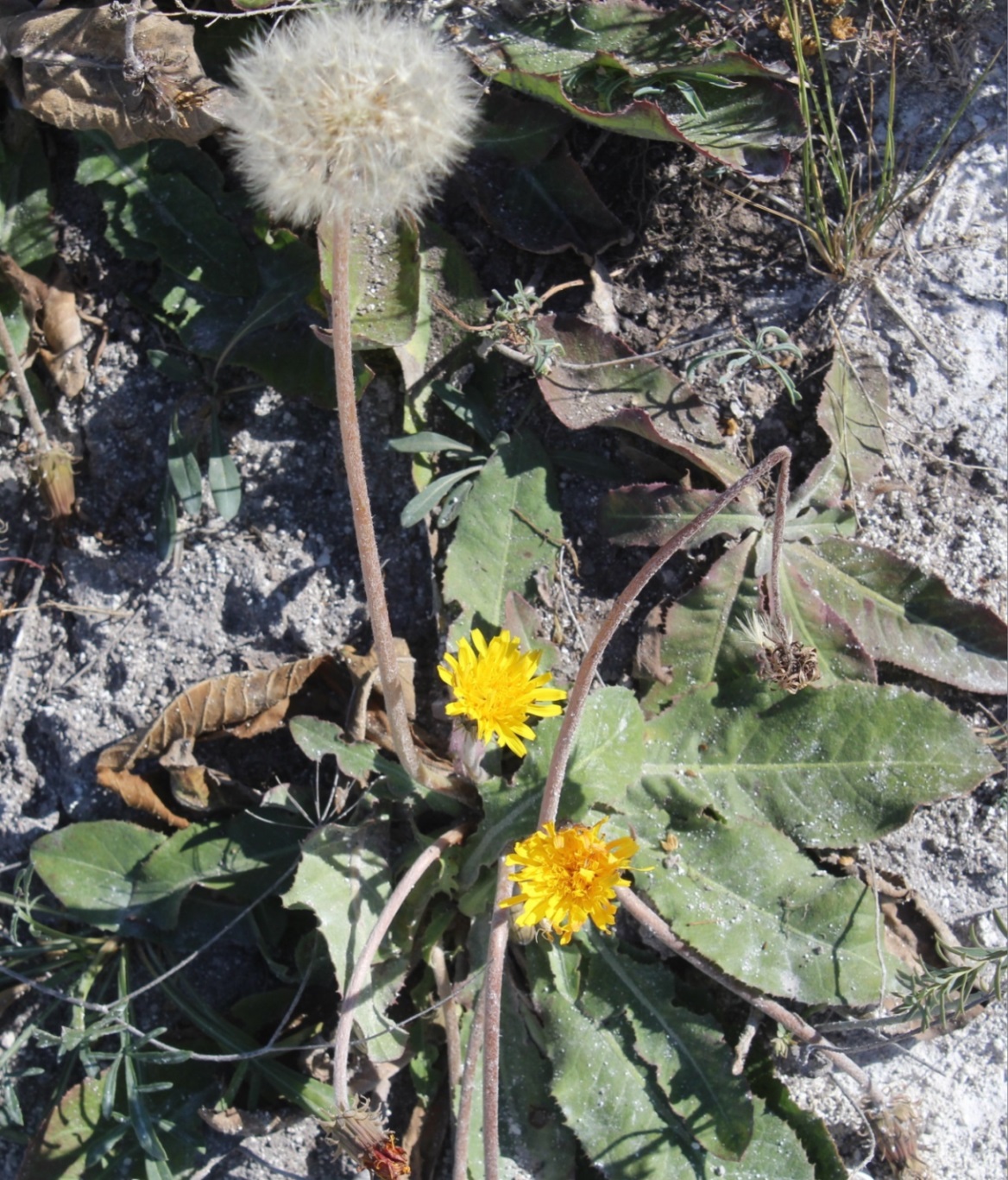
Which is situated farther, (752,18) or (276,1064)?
(752,18)

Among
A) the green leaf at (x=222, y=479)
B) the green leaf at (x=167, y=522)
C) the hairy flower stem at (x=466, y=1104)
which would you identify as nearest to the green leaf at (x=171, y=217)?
the green leaf at (x=222, y=479)

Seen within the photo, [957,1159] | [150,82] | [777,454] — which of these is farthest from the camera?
[957,1159]

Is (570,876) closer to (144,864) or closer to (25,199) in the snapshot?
(144,864)

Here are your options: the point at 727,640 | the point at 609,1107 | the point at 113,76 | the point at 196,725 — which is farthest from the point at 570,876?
the point at 113,76

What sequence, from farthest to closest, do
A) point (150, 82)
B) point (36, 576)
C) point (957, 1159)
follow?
point (36, 576) < point (957, 1159) < point (150, 82)

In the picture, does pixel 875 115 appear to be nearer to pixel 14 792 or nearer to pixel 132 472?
pixel 132 472

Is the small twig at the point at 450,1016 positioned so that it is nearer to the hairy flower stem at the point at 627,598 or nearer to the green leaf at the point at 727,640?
the hairy flower stem at the point at 627,598

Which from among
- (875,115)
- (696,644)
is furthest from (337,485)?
(875,115)
